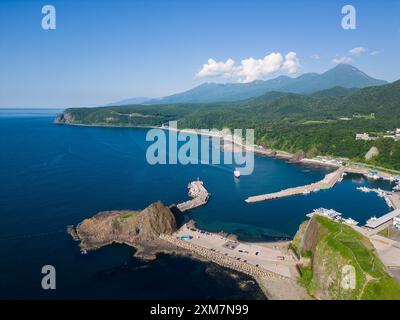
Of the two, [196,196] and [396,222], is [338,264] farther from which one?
[196,196]

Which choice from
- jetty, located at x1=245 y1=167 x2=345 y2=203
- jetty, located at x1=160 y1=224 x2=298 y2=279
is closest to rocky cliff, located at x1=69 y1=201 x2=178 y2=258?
jetty, located at x1=160 y1=224 x2=298 y2=279

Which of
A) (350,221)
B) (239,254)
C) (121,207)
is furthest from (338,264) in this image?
(121,207)

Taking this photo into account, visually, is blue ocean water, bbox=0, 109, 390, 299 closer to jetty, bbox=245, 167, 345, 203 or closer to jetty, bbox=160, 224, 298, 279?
jetty, bbox=245, 167, 345, 203

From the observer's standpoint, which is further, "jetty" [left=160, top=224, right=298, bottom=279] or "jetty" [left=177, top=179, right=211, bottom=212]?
"jetty" [left=177, top=179, right=211, bottom=212]

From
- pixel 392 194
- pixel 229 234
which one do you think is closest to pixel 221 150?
pixel 392 194

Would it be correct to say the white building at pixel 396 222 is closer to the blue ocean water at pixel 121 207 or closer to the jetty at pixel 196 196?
the blue ocean water at pixel 121 207
